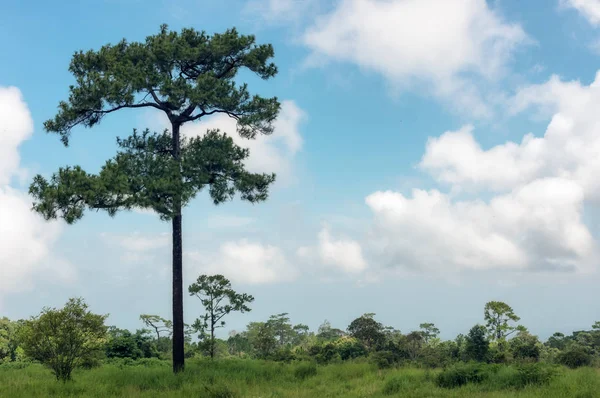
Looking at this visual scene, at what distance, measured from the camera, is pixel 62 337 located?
14773mm

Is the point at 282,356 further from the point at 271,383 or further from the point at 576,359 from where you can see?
the point at 576,359

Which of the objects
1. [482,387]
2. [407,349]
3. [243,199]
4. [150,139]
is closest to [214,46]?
[150,139]

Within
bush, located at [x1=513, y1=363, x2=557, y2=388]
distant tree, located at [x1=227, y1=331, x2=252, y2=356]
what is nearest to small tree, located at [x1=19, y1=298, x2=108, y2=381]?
bush, located at [x1=513, y1=363, x2=557, y2=388]

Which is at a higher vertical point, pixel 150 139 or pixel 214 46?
pixel 214 46

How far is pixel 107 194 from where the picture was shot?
650 inches

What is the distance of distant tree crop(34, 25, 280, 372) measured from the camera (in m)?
17.1

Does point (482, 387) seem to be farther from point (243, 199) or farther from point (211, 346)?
point (211, 346)

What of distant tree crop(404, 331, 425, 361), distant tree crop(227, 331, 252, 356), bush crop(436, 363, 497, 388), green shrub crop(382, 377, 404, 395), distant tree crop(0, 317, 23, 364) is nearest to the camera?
green shrub crop(382, 377, 404, 395)

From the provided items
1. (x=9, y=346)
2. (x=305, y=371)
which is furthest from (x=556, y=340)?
(x=9, y=346)

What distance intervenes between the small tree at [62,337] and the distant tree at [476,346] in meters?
16.2

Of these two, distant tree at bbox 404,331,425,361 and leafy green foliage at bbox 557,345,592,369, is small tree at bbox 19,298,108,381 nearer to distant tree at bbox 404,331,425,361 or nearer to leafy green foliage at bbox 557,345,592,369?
distant tree at bbox 404,331,425,361

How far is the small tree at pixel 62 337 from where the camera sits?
48.3ft

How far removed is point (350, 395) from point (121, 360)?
43.7ft

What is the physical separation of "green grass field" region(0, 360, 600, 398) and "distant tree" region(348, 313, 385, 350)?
27.3ft
